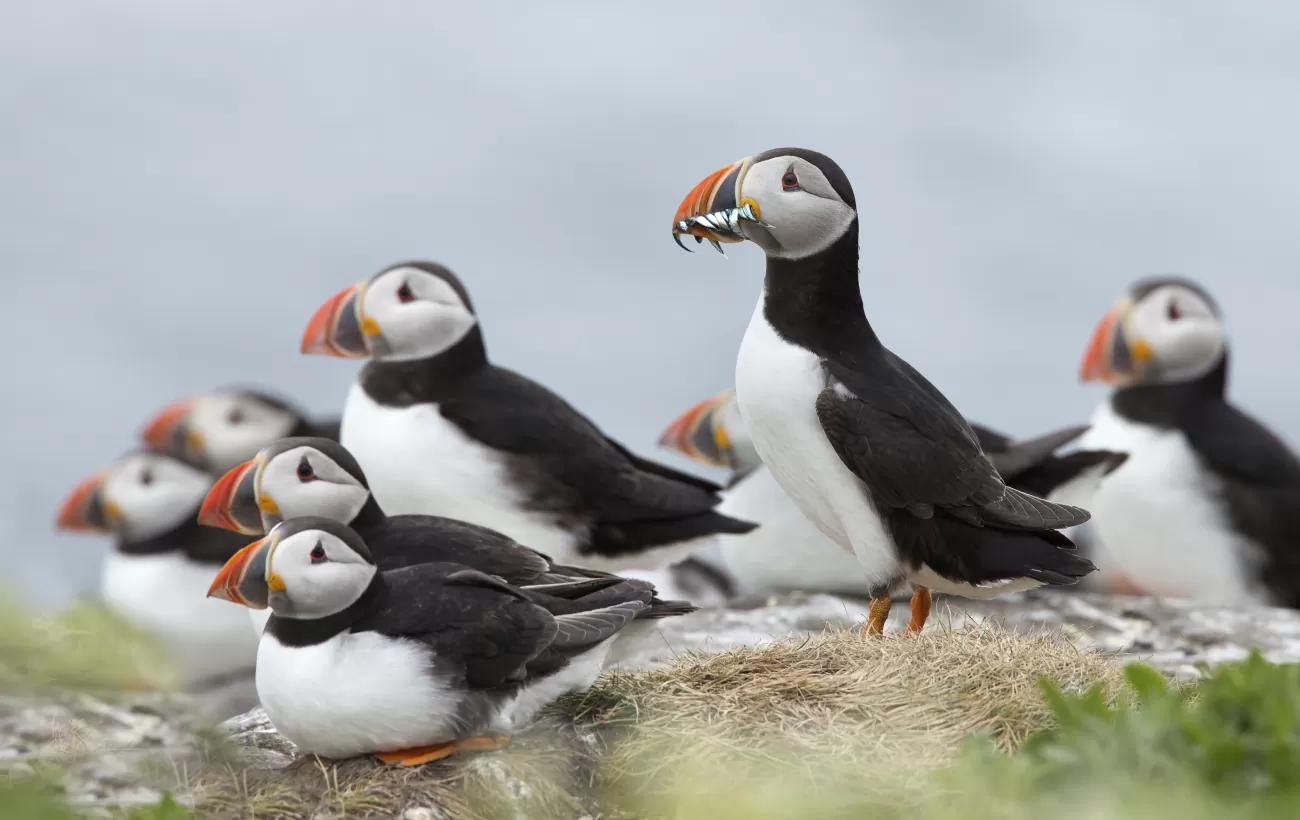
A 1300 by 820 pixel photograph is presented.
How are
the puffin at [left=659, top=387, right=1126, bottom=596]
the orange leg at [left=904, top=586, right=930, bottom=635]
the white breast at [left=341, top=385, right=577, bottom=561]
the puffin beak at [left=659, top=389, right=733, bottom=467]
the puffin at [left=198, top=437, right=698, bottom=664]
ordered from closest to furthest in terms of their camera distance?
1. the puffin at [left=198, top=437, right=698, bottom=664]
2. the orange leg at [left=904, top=586, right=930, bottom=635]
3. the white breast at [left=341, top=385, right=577, bottom=561]
4. the puffin at [left=659, top=387, right=1126, bottom=596]
5. the puffin beak at [left=659, top=389, right=733, bottom=467]

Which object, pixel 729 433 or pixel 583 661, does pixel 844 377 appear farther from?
pixel 729 433

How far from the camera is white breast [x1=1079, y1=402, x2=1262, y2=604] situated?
32.6ft

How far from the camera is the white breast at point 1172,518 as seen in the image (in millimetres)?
9945

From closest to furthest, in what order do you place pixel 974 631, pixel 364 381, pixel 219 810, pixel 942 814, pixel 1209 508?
pixel 942 814 → pixel 219 810 → pixel 974 631 → pixel 364 381 → pixel 1209 508

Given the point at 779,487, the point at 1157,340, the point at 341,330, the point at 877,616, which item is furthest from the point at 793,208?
the point at 1157,340

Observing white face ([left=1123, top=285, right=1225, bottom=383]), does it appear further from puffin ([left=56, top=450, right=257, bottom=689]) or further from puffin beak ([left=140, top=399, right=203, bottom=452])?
puffin beak ([left=140, top=399, right=203, bottom=452])

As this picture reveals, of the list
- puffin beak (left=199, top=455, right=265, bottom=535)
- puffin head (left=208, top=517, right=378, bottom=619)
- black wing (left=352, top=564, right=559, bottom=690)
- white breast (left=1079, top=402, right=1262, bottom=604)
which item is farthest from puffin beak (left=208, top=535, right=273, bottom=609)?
white breast (left=1079, top=402, right=1262, bottom=604)

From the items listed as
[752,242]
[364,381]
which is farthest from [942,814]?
[364,381]

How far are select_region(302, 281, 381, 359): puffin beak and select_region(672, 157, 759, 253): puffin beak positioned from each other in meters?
2.68

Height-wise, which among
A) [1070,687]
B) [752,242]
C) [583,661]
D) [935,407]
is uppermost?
[752,242]

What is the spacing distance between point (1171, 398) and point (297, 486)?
20.0ft

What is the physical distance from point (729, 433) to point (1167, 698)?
585 centimetres

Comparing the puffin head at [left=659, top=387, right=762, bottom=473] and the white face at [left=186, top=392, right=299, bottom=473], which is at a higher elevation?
the white face at [left=186, top=392, right=299, bottom=473]

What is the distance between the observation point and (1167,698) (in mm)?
4500
